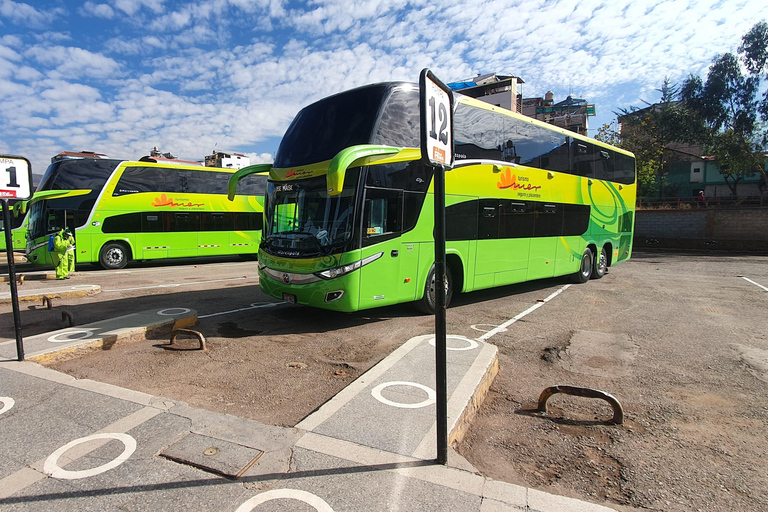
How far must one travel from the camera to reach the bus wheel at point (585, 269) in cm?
1273

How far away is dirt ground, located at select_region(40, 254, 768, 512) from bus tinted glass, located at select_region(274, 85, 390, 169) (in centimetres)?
293

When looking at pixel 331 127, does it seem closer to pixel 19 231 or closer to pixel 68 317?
pixel 68 317

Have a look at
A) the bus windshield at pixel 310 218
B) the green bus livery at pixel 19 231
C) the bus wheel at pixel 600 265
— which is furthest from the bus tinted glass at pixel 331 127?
the green bus livery at pixel 19 231

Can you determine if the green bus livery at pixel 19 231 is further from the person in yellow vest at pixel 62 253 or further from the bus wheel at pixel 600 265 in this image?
the bus wheel at pixel 600 265

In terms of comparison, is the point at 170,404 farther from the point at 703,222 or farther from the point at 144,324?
the point at 703,222

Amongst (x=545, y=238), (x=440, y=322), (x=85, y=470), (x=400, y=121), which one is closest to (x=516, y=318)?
(x=545, y=238)

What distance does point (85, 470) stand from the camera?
9.53 feet

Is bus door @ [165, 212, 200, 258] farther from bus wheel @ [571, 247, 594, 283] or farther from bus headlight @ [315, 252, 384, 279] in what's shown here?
bus wheel @ [571, 247, 594, 283]

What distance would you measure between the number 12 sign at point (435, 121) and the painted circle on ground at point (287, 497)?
2144 mm

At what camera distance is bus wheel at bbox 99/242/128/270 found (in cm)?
1602

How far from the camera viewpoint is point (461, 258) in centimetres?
842

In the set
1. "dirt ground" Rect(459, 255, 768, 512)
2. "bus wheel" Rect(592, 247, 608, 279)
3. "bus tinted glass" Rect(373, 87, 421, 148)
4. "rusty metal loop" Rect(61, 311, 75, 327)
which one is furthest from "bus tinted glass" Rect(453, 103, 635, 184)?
"rusty metal loop" Rect(61, 311, 75, 327)

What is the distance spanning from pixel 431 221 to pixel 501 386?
368cm

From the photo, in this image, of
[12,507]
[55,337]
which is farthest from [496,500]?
[55,337]
